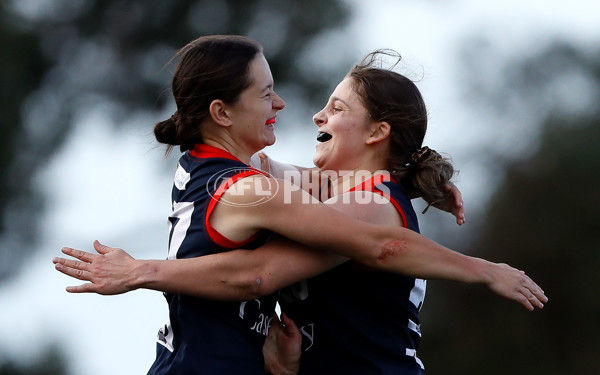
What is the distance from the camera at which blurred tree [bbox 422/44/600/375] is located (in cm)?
896

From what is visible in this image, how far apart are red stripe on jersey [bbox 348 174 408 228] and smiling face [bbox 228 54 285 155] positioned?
0.40 meters

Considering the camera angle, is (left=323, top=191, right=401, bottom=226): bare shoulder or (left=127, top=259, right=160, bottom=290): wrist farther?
(left=323, top=191, right=401, bottom=226): bare shoulder

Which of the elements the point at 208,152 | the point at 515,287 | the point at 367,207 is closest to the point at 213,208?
the point at 208,152

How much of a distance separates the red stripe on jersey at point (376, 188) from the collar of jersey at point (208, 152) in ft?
1.53

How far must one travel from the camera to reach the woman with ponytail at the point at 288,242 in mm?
3326

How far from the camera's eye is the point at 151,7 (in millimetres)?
8586

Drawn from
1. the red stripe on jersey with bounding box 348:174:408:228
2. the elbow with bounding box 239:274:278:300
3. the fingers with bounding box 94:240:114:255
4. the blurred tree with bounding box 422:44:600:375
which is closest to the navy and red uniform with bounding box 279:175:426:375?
the red stripe on jersey with bounding box 348:174:408:228

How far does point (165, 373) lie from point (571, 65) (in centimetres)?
687

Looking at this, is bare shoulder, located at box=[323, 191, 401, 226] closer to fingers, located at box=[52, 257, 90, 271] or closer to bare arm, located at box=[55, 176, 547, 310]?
bare arm, located at box=[55, 176, 547, 310]

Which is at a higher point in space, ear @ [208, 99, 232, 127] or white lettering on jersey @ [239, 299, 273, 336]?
ear @ [208, 99, 232, 127]

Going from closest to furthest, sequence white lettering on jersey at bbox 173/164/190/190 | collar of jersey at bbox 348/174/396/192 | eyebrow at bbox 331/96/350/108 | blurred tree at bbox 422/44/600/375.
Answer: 1. white lettering on jersey at bbox 173/164/190/190
2. collar of jersey at bbox 348/174/396/192
3. eyebrow at bbox 331/96/350/108
4. blurred tree at bbox 422/44/600/375

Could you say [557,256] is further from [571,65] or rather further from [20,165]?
[20,165]

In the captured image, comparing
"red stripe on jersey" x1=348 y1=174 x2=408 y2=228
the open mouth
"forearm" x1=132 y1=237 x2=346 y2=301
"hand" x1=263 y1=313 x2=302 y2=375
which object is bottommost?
"hand" x1=263 y1=313 x2=302 y2=375

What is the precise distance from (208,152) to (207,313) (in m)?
0.59
